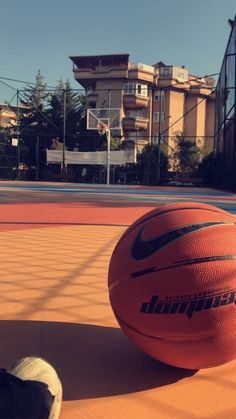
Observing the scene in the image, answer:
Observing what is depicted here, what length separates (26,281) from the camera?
4.04 metres

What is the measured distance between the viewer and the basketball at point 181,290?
207 cm

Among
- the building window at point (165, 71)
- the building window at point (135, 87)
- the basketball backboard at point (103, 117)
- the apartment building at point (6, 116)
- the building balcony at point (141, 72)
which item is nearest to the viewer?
the basketball backboard at point (103, 117)

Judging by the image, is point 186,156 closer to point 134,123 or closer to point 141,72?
point 134,123

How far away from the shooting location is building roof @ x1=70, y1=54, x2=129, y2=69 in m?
46.0

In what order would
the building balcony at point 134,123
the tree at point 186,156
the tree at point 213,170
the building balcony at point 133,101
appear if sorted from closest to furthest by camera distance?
the tree at point 213,170 < the tree at point 186,156 < the building balcony at point 133,101 < the building balcony at point 134,123

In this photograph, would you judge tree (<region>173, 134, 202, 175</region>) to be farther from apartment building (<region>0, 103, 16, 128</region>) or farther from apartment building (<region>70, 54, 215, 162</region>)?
apartment building (<region>0, 103, 16, 128</region>)

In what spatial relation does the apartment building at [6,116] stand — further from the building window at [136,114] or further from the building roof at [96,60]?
the building window at [136,114]

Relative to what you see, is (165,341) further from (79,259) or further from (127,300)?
(79,259)

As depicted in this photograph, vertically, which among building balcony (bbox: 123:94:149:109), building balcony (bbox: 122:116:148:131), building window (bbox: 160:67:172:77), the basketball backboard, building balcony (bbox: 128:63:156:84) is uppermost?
building window (bbox: 160:67:172:77)

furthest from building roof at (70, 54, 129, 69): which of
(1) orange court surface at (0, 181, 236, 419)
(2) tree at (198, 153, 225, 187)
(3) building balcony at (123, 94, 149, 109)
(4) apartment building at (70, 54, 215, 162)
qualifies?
(1) orange court surface at (0, 181, 236, 419)

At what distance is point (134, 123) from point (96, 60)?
804cm

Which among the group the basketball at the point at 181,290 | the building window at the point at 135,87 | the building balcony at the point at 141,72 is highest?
the building balcony at the point at 141,72

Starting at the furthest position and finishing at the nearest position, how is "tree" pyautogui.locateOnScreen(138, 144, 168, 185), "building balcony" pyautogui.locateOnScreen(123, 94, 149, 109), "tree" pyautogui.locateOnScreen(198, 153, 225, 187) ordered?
"building balcony" pyautogui.locateOnScreen(123, 94, 149, 109) < "tree" pyautogui.locateOnScreen(138, 144, 168, 185) < "tree" pyautogui.locateOnScreen(198, 153, 225, 187)

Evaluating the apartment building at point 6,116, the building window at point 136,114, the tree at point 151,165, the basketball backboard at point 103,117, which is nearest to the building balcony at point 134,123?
the building window at point 136,114
